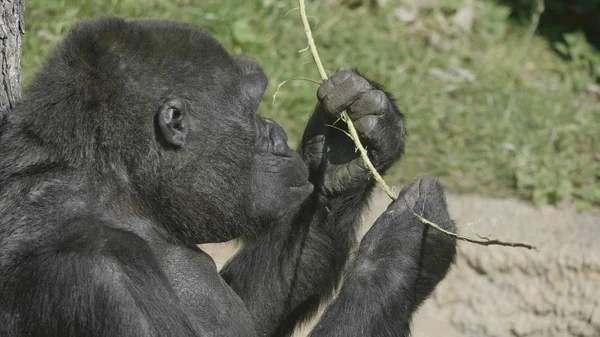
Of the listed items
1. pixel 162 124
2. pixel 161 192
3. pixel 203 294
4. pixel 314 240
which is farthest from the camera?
pixel 314 240

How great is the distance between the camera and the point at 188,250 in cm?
407

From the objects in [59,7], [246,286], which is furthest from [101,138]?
[59,7]

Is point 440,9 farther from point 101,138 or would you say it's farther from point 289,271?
point 101,138

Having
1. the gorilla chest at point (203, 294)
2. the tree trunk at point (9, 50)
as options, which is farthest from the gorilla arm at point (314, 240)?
the tree trunk at point (9, 50)

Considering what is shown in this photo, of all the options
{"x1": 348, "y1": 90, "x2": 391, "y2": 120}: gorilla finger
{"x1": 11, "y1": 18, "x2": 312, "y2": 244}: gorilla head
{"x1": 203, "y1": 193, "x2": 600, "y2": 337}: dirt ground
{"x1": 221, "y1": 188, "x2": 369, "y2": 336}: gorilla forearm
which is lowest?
{"x1": 203, "y1": 193, "x2": 600, "y2": 337}: dirt ground

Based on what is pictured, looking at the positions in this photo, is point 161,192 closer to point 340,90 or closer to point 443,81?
point 340,90

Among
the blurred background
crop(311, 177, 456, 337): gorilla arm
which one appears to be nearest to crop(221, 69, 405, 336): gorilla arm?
crop(311, 177, 456, 337): gorilla arm

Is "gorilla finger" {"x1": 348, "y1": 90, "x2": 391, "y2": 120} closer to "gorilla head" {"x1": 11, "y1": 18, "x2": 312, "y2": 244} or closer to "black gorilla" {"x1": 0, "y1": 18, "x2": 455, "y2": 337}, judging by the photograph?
"black gorilla" {"x1": 0, "y1": 18, "x2": 455, "y2": 337}

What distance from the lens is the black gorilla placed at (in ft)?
11.3

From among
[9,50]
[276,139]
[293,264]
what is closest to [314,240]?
[293,264]

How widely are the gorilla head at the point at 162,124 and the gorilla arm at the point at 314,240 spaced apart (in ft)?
1.56

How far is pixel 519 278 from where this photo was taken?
21.5 feet

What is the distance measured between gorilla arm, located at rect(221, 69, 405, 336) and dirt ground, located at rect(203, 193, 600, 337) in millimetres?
1569

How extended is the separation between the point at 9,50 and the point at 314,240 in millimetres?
1738
